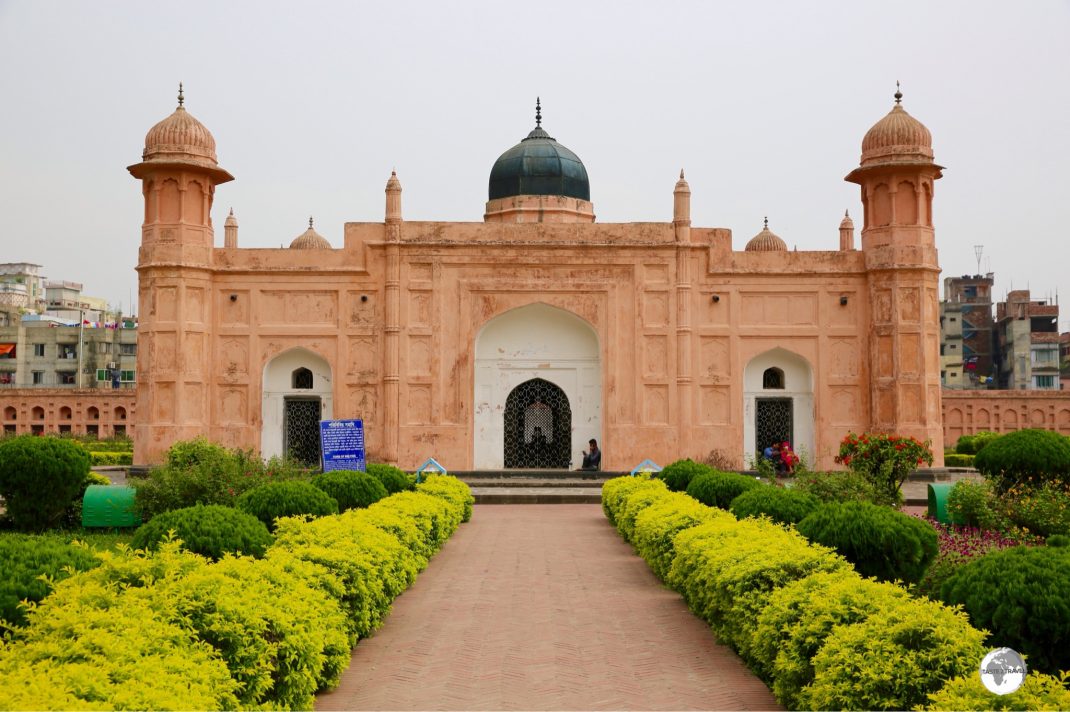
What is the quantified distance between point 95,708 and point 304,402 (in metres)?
17.8

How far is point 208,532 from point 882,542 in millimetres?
4841

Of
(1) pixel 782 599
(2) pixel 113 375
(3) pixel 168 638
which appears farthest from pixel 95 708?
(2) pixel 113 375

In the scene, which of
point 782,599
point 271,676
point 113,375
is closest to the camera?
point 271,676

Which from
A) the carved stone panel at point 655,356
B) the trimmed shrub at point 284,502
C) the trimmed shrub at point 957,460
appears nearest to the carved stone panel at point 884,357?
the carved stone panel at point 655,356

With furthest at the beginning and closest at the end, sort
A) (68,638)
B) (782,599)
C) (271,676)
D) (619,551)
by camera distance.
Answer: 1. (619,551)
2. (782,599)
3. (271,676)
4. (68,638)

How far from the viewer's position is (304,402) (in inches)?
830

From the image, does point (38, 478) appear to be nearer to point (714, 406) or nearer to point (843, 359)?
point (714, 406)

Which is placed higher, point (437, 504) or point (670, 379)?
point (670, 379)

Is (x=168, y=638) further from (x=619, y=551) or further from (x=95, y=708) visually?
(x=619, y=551)

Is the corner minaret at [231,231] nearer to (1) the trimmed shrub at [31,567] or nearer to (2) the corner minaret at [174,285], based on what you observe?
(2) the corner minaret at [174,285]

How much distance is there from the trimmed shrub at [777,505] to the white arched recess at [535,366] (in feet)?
37.4

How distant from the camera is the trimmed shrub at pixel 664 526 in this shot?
900cm

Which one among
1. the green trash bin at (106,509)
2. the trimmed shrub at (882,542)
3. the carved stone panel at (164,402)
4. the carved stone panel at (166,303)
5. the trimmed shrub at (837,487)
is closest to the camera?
the trimmed shrub at (882,542)

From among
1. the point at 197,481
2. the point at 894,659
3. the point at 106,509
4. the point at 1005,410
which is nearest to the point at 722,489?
the point at 197,481
